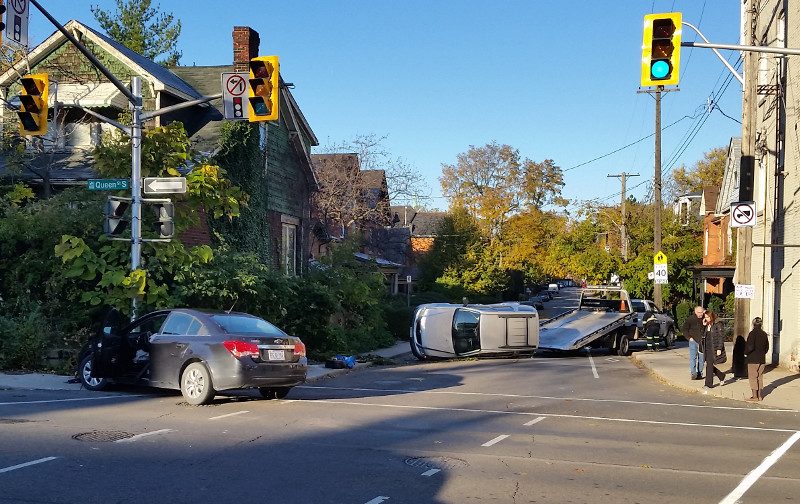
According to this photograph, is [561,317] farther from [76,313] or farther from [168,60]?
[168,60]

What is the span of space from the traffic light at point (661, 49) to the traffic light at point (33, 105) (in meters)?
10.5

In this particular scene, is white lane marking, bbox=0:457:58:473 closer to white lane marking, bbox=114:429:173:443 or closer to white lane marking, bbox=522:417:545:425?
white lane marking, bbox=114:429:173:443

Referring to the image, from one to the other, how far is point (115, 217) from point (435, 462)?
10.2 metres

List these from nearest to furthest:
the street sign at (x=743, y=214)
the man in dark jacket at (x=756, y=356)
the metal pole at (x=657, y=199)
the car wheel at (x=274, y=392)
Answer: the car wheel at (x=274, y=392) → the man in dark jacket at (x=756, y=356) → the street sign at (x=743, y=214) → the metal pole at (x=657, y=199)

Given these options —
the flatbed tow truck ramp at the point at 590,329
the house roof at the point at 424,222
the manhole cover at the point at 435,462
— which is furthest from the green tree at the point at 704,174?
the manhole cover at the point at 435,462

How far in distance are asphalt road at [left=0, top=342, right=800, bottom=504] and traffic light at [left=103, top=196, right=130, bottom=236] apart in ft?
11.4

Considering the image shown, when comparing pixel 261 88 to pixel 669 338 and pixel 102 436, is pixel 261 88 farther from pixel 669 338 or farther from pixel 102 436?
pixel 669 338

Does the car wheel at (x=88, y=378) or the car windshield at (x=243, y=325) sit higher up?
the car windshield at (x=243, y=325)

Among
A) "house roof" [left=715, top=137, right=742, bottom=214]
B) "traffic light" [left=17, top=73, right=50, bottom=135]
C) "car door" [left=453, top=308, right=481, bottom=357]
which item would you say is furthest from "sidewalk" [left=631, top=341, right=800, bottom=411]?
"traffic light" [left=17, top=73, right=50, bottom=135]

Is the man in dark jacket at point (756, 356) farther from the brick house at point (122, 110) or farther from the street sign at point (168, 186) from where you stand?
the brick house at point (122, 110)

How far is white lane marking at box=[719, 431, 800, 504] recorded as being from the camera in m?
7.60

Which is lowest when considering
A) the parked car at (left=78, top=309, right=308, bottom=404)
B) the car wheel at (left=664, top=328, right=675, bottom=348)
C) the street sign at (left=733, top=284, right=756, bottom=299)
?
the car wheel at (left=664, top=328, right=675, bottom=348)

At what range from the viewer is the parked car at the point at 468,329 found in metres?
26.1

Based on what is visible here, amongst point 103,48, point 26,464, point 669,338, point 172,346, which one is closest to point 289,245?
point 103,48
